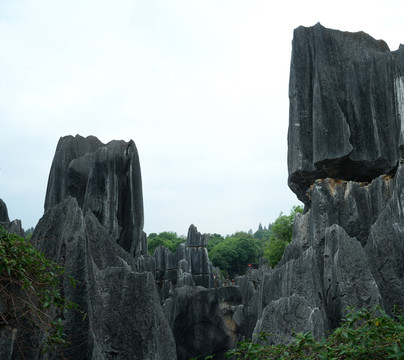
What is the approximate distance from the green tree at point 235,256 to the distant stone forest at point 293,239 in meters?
58.4

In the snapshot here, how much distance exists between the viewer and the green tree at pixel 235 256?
76.2m

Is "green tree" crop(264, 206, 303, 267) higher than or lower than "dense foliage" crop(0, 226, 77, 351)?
higher

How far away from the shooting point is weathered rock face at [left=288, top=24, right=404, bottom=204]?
39.1ft

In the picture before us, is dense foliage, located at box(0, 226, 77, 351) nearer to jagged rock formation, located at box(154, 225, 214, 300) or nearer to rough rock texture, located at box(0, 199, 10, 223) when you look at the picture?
rough rock texture, located at box(0, 199, 10, 223)

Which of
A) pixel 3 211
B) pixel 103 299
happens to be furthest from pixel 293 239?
pixel 3 211

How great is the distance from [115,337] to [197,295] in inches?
386

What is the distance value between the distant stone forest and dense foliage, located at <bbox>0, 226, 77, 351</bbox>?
0.9 inches

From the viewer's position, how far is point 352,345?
4.28 metres

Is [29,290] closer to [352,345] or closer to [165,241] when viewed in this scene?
[352,345]

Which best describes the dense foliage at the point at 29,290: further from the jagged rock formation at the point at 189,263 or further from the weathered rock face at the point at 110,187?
the jagged rock formation at the point at 189,263

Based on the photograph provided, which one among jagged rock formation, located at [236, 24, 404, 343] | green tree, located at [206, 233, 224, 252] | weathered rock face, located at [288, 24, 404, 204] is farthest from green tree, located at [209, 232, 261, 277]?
weathered rock face, located at [288, 24, 404, 204]

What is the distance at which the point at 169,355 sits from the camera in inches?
256

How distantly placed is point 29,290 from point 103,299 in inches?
55.7

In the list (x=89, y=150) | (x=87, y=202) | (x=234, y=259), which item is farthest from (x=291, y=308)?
(x=234, y=259)
